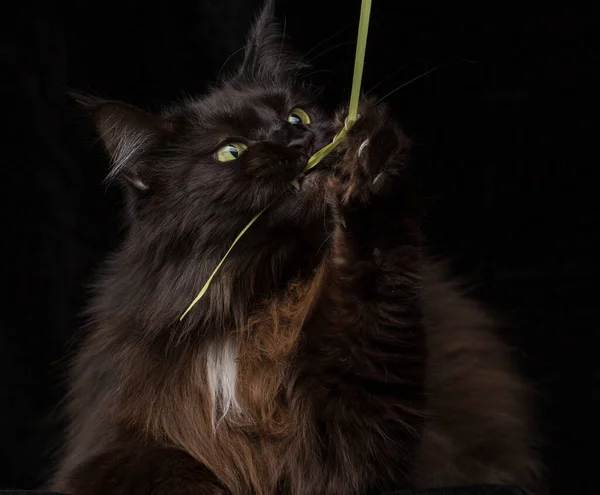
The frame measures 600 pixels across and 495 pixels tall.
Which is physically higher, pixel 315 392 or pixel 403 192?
pixel 403 192

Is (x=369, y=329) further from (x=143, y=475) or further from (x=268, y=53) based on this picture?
(x=268, y=53)

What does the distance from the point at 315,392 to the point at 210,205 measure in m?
0.35

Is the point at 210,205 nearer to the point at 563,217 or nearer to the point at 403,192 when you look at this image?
the point at 403,192

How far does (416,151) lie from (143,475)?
1.14 metres

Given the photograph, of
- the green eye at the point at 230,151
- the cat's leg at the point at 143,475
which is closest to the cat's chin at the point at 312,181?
the green eye at the point at 230,151

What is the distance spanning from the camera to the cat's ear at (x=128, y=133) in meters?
1.48

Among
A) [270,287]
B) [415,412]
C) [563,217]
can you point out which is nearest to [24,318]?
[270,287]

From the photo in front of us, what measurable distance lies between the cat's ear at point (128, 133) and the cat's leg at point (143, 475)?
0.47 m

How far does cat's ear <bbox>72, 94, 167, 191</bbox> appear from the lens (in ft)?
4.84

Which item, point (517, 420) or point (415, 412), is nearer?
point (415, 412)

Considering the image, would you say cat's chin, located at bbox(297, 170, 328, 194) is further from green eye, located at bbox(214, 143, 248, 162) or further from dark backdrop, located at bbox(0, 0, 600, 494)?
dark backdrop, located at bbox(0, 0, 600, 494)

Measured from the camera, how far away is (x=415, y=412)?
1.31 meters

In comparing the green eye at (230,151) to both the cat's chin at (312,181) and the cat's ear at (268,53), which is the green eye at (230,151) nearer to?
the cat's chin at (312,181)

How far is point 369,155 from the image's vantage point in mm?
1156
